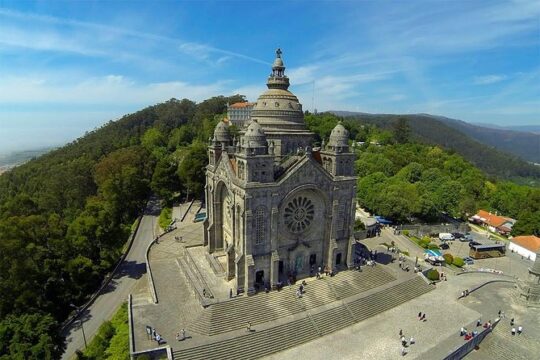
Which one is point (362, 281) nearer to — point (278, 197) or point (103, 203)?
point (278, 197)

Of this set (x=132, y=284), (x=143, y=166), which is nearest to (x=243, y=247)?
(x=132, y=284)

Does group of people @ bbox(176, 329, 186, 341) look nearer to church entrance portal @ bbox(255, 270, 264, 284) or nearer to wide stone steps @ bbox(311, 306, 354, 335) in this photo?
church entrance portal @ bbox(255, 270, 264, 284)

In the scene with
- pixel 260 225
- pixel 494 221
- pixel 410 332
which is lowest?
pixel 410 332

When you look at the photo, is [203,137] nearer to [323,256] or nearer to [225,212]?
[225,212]

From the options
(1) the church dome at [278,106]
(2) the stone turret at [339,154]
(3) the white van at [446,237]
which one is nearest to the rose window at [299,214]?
(2) the stone turret at [339,154]

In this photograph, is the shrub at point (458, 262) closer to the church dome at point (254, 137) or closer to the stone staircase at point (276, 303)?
the stone staircase at point (276, 303)

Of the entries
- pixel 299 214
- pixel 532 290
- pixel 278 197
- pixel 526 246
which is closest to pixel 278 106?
pixel 278 197

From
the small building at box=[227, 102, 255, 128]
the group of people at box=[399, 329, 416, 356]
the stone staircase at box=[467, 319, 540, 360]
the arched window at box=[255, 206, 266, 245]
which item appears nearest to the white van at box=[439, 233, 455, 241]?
the stone staircase at box=[467, 319, 540, 360]
